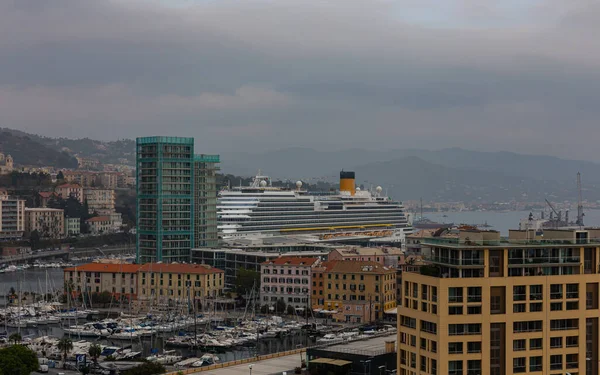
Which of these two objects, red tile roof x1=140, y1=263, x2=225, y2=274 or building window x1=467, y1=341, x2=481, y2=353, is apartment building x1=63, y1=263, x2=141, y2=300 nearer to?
red tile roof x1=140, y1=263, x2=225, y2=274

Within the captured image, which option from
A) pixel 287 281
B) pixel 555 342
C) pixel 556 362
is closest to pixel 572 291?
pixel 555 342

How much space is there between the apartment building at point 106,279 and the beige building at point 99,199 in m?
96.1

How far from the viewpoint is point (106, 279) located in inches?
2699

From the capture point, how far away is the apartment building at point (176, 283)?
2589 inches

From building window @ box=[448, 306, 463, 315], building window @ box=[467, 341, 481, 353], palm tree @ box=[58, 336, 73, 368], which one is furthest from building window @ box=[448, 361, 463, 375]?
palm tree @ box=[58, 336, 73, 368]

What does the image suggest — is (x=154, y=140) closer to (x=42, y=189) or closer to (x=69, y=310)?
(x=69, y=310)

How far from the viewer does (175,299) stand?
65250mm

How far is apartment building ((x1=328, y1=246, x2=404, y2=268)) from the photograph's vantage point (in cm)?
6975

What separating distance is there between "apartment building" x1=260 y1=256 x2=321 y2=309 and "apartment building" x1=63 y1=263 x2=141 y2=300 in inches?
369

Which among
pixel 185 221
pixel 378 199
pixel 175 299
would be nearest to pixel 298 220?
pixel 378 199

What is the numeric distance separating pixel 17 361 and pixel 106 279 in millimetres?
29723

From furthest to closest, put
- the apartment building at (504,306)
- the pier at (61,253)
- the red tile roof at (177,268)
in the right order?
the pier at (61,253) → the red tile roof at (177,268) → the apartment building at (504,306)

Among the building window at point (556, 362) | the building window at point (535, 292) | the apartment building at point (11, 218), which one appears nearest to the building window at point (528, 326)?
the building window at point (535, 292)

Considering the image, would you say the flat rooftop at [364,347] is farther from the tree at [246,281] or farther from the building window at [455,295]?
the tree at [246,281]
